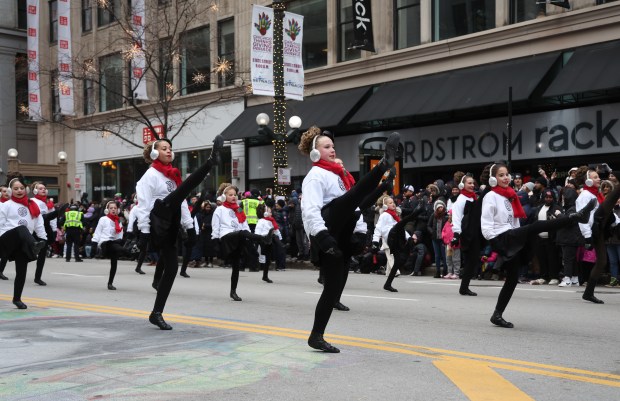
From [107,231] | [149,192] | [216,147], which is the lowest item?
[107,231]

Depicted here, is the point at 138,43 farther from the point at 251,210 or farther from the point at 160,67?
the point at 251,210

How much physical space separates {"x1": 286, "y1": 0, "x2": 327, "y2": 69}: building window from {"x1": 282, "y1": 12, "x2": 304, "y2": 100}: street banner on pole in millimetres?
7045

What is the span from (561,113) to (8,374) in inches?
691

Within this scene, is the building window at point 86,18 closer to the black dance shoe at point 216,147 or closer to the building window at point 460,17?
the building window at point 460,17

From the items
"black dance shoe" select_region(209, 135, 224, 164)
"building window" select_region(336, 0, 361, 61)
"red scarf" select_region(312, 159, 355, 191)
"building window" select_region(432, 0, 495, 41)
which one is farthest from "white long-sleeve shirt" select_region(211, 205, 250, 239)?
"building window" select_region(336, 0, 361, 61)

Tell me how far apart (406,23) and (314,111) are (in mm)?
4306

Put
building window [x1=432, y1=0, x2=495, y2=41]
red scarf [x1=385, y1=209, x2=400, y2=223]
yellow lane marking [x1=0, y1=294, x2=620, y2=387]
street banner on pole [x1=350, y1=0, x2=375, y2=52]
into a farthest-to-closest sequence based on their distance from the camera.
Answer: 1. street banner on pole [x1=350, y1=0, x2=375, y2=52]
2. building window [x1=432, y1=0, x2=495, y2=41]
3. red scarf [x1=385, y1=209, x2=400, y2=223]
4. yellow lane marking [x1=0, y1=294, x2=620, y2=387]

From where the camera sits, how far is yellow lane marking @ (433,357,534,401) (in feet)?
18.1

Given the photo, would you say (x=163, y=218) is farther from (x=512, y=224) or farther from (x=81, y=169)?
(x=81, y=169)

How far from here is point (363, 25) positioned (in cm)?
2475

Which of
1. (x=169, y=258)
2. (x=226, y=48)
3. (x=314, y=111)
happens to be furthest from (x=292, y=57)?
(x=169, y=258)

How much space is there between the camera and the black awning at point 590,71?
1853 cm

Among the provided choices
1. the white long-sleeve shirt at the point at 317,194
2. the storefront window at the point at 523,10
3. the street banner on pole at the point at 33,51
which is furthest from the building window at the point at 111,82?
the white long-sleeve shirt at the point at 317,194

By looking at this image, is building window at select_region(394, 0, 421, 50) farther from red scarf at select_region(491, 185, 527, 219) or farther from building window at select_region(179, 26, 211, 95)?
red scarf at select_region(491, 185, 527, 219)
